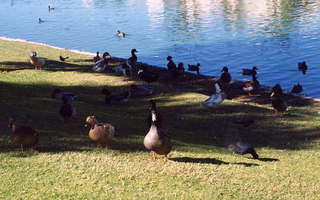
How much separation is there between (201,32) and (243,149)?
45.5 m

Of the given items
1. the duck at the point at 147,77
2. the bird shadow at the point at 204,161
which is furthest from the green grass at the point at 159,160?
the duck at the point at 147,77

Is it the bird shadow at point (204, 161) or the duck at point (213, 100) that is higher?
the duck at point (213, 100)

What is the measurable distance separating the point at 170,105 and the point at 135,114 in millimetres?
2483

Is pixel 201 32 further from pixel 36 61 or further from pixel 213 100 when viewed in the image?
pixel 213 100

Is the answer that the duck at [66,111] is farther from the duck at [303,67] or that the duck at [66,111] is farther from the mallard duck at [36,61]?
the duck at [303,67]

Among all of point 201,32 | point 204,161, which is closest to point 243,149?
point 204,161

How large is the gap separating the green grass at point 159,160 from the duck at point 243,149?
23 cm

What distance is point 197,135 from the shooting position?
17266 millimetres

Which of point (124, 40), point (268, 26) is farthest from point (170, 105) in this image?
point (268, 26)

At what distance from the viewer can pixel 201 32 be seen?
58344 millimetres

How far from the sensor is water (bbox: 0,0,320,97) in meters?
41.7

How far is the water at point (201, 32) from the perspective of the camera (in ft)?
137

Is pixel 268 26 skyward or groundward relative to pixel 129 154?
skyward

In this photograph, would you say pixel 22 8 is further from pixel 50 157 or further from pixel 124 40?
pixel 50 157
